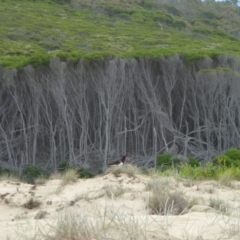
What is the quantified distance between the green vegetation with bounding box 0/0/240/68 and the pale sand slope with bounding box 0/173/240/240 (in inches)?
777

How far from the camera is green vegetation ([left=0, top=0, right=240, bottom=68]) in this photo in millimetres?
33031

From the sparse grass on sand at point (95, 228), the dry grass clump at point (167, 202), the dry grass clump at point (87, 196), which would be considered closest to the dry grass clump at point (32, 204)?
the dry grass clump at point (87, 196)

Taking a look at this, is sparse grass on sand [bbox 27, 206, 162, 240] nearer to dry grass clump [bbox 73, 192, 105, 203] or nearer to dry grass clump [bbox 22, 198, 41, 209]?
dry grass clump [bbox 73, 192, 105, 203]

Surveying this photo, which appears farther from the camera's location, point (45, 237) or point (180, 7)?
point (180, 7)

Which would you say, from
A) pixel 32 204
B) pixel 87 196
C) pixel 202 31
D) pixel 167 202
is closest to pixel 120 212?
pixel 167 202

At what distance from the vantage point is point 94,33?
134 feet

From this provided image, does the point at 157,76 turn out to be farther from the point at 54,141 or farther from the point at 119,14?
the point at 119,14

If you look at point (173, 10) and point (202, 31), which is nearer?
point (202, 31)

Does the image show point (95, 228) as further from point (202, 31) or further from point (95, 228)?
point (202, 31)

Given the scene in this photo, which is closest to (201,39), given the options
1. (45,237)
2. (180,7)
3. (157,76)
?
(157,76)

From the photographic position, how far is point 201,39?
149ft

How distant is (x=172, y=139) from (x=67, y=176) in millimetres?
20672

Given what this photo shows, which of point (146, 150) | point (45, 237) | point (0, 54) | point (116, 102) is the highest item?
point (45, 237)

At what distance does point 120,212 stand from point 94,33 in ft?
118
